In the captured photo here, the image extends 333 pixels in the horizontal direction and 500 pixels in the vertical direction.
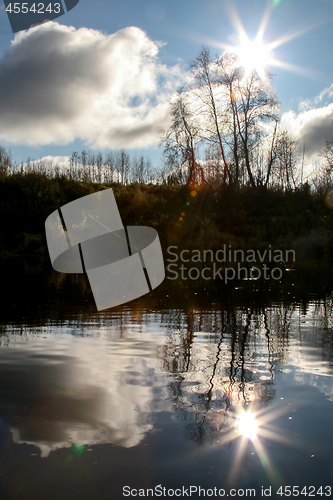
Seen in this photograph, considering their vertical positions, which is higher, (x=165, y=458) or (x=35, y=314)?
(x=35, y=314)

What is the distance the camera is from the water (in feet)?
9.02

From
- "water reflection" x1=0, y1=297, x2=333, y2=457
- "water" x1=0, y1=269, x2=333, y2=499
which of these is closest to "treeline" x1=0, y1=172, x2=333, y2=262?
"water reflection" x1=0, y1=297, x2=333, y2=457

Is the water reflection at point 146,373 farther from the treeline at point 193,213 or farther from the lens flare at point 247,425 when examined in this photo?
the treeline at point 193,213

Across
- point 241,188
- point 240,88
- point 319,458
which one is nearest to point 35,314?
point 319,458

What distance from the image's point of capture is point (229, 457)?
2969 mm

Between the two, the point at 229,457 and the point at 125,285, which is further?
the point at 125,285

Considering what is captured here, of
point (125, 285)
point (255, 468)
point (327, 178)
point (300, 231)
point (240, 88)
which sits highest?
point (240, 88)

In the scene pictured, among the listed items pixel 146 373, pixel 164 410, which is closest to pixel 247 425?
pixel 164 410

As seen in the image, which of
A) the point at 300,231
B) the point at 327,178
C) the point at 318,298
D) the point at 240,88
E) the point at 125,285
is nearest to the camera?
the point at 318,298

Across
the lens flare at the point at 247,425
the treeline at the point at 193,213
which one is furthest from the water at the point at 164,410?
the treeline at the point at 193,213

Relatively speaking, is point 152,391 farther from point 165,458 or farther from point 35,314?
point 35,314

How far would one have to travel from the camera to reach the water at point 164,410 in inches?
108

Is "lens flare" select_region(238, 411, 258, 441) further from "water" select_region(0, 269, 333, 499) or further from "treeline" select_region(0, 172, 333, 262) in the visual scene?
"treeline" select_region(0, 172, 333, 262)

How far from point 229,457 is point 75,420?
4.86 feet
